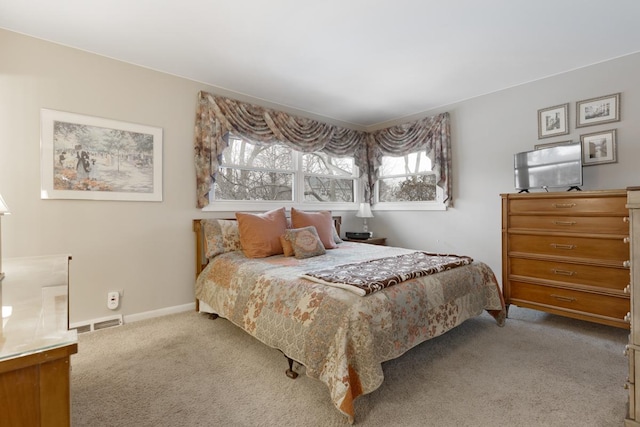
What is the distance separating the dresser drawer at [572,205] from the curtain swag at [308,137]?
1072 millimetres

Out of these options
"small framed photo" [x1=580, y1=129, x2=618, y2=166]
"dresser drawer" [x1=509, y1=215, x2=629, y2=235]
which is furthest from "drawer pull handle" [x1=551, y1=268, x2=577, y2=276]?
"small framed photo" [x1=580, y1=129, x2=618, y2=166]

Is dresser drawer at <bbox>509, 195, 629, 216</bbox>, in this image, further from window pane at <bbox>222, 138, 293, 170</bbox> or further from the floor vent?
the floor vent

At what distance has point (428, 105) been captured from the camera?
12.8 ft

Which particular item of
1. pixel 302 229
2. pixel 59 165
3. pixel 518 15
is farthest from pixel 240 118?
pixel 518 15

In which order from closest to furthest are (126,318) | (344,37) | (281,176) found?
1. (344,37)
2. (126,318)
3. (281,176)

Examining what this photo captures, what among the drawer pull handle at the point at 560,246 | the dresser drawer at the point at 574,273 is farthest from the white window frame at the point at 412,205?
the drawer pull handle at the point at 560,246

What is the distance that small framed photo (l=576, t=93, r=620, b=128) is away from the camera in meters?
2.75

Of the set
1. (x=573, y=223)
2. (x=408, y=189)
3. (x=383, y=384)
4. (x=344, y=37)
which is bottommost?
(x=383, y=384)

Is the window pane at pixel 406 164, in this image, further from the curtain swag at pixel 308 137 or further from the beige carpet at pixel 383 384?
the beige carpet at pixel 383 384

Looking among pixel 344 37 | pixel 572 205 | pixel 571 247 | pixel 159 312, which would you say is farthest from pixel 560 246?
pixel 159 312

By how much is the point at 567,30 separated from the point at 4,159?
14.1ft

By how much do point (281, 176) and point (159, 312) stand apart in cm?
202

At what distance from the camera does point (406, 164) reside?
14.5ft

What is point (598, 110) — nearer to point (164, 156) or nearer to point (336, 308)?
point (336, 308)
